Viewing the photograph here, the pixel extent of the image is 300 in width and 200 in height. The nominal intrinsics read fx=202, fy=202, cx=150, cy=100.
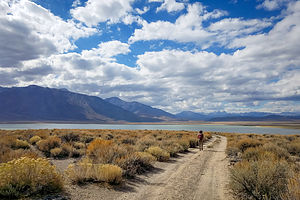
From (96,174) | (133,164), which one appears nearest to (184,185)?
(133,164)

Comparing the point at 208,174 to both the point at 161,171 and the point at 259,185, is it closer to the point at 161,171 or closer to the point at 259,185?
the point at 161,171

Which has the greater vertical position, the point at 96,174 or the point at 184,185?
the point at 96,174

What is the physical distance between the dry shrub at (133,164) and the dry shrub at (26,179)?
3.13 m

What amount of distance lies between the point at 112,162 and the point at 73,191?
9.23 ft

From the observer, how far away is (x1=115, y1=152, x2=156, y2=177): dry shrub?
9134 millimetres

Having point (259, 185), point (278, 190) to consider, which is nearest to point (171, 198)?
point (259, 185)

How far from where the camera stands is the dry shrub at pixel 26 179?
5.77 m

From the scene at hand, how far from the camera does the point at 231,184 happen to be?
7.11 m

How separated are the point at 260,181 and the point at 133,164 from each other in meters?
5.69

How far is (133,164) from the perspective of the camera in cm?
996

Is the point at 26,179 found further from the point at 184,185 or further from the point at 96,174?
the point at 184,185

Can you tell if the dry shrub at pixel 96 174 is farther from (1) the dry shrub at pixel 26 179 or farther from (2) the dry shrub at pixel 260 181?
(2) the dry shrub at pixel 260 181

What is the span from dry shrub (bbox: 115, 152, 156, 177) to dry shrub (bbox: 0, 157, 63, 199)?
313 centimetres

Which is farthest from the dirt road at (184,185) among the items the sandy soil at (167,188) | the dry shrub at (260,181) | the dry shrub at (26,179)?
the dry shrub at (26,179)
